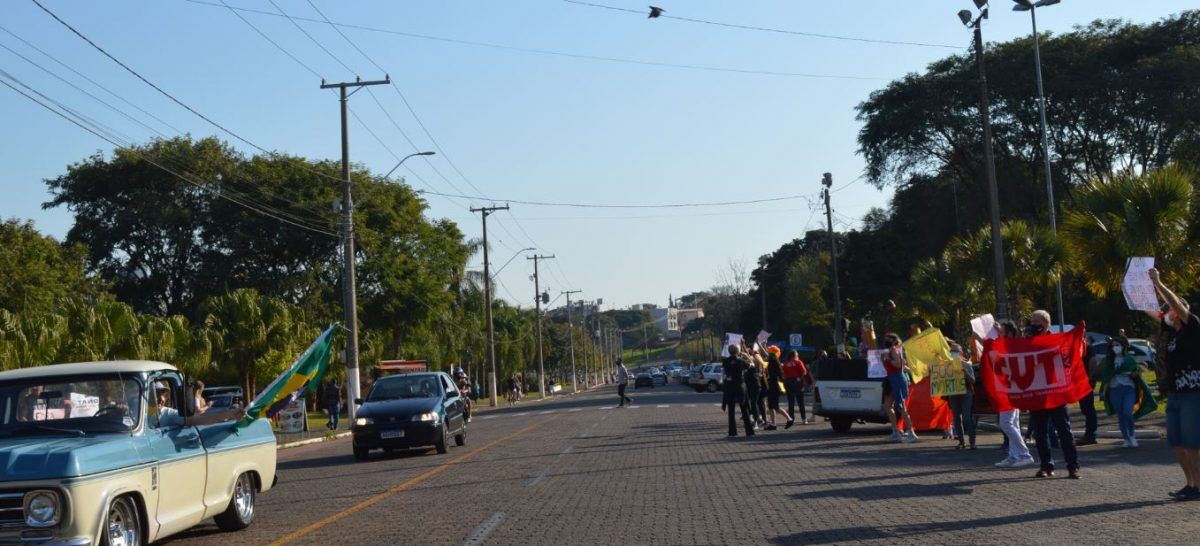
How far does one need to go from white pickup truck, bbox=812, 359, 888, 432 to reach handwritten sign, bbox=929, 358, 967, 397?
2939 mm

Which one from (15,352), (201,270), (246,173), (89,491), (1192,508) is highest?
(246,173)

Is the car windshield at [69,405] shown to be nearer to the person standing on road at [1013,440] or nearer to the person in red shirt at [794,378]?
the person standing on road at [1013,440]

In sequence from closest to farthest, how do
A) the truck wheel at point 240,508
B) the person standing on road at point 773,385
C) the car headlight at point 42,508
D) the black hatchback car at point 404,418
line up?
1. the car headlight at point 42,508
2. the truck wheel at point 240,508
3. the black hatchback car at point 404,418
4. the person standing on road at point 773,385

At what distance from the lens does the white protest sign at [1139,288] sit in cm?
1333

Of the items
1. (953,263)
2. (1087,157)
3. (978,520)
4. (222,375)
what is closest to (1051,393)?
(978,520)

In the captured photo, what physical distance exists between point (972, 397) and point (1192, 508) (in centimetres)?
791

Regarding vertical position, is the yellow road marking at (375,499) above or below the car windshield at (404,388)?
below

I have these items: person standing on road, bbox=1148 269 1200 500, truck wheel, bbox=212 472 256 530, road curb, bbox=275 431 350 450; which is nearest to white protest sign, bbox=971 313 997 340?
person standing on road, bbox=1148 269 1200 500

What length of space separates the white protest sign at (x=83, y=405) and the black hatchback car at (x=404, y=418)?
12001 millimetres

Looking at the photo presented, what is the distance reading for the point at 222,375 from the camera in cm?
4566

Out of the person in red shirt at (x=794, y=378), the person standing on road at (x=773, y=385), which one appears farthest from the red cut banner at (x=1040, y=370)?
the person in red shirt at (x=794, y=378)

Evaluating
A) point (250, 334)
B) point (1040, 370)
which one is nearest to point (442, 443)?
point (1040, 370)

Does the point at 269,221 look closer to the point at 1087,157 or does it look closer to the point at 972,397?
the point at 1087,157

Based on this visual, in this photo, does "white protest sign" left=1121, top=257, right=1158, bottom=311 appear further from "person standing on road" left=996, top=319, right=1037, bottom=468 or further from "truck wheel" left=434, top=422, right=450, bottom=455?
"truck wheel" left=434, top=422, right=450, bottom=455
